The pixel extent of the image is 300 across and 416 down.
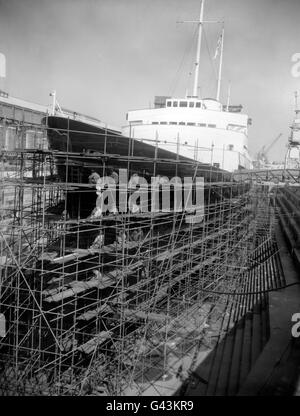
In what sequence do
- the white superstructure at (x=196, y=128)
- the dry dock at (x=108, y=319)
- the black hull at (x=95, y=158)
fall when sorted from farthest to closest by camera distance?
1. the white superstructure at (x=196, y=128)
2. the black hull at (x=95, y=158)
3. the dry dock at (x=108, y=319)

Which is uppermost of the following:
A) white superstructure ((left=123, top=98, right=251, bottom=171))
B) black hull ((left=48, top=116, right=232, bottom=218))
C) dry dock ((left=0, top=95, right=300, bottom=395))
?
white superstructure ((left=123, top=98, right=251, bottom=171))

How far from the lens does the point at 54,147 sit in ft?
25.1

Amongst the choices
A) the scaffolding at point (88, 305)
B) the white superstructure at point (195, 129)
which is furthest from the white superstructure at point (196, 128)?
the scaffolding at point (88, 305)

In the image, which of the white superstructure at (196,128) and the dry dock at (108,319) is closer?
the dry dock at (108,319)

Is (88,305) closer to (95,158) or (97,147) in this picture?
(95,158)

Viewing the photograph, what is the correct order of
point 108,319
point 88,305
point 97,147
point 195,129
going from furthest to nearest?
point 195,129
point 97,147
point 108,319
point 88,305

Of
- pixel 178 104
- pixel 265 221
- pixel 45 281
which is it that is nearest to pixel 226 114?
pixel 178 104

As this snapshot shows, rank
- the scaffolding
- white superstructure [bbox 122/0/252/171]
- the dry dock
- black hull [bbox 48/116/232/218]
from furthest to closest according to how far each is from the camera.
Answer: white superstructure [bbox 122/0/252/171], black hull [bbox 48/116/232/218], the scaffolding, the dry dock

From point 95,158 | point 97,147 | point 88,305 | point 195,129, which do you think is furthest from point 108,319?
point 195,129

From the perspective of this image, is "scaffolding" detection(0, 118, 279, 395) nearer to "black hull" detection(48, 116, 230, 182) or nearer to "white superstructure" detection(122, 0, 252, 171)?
"black hull" detection(48, 116, 230, 182)

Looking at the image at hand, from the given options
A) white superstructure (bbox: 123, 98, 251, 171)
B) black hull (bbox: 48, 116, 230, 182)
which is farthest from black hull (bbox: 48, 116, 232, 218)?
white superstructure (bbox: 123, 98, 251, 171)

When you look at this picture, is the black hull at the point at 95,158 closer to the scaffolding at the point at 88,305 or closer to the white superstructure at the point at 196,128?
the scaffolding at the point at 88,305

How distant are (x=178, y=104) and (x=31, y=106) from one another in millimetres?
7163
